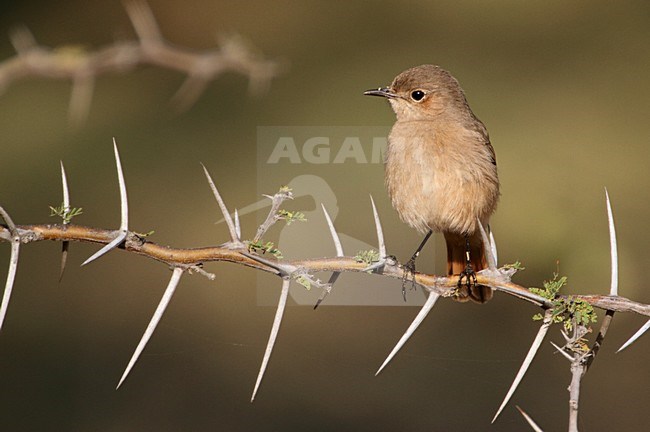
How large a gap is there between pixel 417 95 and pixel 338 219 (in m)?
3.51

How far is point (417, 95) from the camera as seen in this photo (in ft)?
14.5

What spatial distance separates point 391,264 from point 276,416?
3.97m

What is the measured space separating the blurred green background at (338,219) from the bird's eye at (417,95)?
2587 millimetres

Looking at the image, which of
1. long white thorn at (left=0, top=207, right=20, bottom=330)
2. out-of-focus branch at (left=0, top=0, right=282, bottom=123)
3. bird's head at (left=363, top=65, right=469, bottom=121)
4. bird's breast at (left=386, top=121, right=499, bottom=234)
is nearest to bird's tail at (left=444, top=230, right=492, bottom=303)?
bird's breast at (left=386, top=121, right=499, bottom=234)

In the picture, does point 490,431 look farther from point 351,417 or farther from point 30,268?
point 30,268

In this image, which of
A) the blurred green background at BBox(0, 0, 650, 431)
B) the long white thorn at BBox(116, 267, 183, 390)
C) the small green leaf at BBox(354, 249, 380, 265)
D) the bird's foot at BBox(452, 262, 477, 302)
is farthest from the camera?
the blurred green background at BBox(0, 0, 650, 431)

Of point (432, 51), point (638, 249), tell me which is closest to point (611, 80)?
point (432, 51)

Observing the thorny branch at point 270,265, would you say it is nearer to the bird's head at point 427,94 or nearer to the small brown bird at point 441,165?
the small brown bird at point 441,165

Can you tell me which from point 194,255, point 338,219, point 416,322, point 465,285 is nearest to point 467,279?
point 465,285

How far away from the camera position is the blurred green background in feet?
20.9

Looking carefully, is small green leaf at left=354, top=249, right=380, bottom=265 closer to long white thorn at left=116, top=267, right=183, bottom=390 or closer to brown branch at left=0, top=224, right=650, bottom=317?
brown branch at left=0, top=224, right=650, bottom=317

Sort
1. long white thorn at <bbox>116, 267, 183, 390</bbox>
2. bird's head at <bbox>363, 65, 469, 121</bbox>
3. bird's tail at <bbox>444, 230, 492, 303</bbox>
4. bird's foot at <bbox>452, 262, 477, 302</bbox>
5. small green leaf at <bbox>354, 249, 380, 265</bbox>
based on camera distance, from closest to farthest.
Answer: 1. long white thorn at <bbox>116, 267, 183, 390</bbox>
2. small green leaf at <bbox>354, 249, 380, 265</bbox>
3. bird's foot at <bbox>452, 262, 477, 302</bbox>
4. bird's tail at <bbox>444, 230, 492, 303</bbox>
5. bird's head at <bbox>363, 65, 469, 121</bbox>

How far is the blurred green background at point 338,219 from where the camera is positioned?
20.9 ft

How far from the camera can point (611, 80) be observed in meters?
9.68
